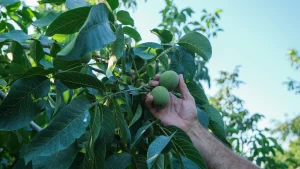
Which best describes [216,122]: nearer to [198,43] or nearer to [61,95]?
[198,43]

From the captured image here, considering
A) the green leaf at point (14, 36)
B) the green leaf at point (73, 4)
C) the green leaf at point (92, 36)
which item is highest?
the green leaf at point (92, 36)

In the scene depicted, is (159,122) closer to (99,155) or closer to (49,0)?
(99,155)

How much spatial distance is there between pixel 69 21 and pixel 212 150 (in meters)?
1.00

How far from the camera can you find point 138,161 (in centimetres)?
134

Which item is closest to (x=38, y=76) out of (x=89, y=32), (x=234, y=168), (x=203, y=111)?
(x=89, y=32)

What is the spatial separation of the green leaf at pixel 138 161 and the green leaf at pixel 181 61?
51 cm

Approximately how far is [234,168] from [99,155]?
34.1 inches

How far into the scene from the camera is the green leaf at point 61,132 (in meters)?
1.03

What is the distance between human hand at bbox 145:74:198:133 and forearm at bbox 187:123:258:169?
0.04 metres

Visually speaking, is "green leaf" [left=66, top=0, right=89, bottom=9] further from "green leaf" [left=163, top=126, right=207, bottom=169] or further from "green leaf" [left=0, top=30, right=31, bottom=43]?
"green leaf" [left=163, top=126, right=207, bottom=169]

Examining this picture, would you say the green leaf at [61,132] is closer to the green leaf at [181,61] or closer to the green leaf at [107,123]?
the green leaf at [107,123]

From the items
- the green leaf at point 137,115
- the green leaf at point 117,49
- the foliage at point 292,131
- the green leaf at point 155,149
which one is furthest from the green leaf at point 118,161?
the foliage at point 292,131

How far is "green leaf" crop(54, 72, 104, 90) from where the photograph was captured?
115 centimetres

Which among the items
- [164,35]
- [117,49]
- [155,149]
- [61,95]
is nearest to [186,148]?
[155,149]
